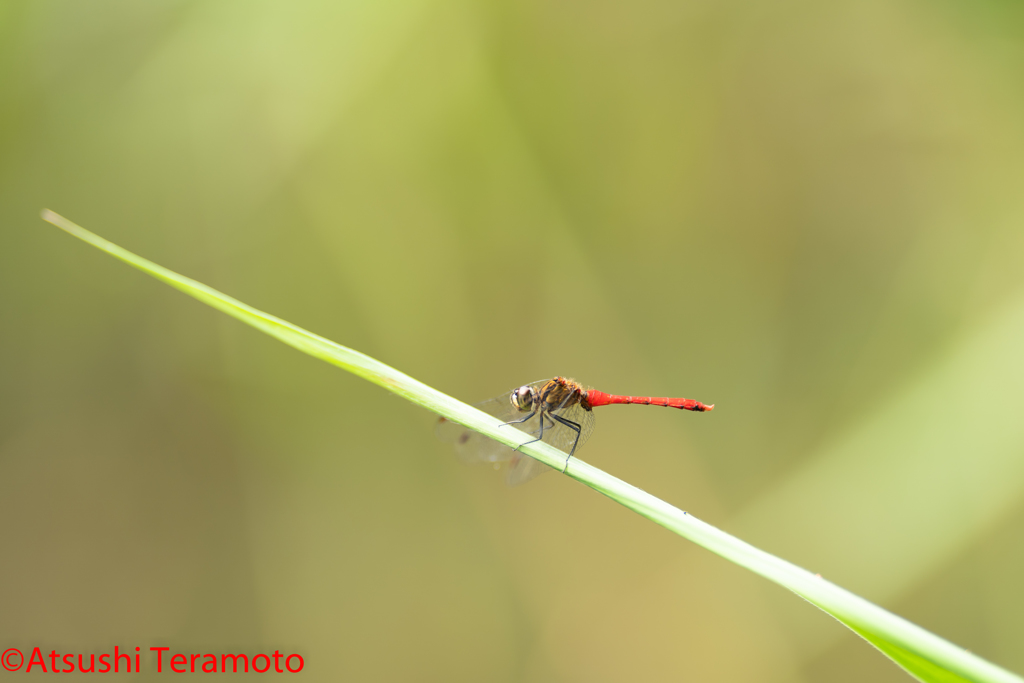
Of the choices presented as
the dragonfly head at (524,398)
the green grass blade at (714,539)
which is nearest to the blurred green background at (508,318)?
the dragonfly head at (524,398)

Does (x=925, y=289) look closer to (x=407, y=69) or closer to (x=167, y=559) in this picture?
(x=407, y=69)

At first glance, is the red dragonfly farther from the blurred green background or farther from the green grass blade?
the blurred green background

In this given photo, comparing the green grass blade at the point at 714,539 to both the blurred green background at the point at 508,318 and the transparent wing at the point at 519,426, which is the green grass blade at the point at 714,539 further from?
the blurred green background at the point at 508,318

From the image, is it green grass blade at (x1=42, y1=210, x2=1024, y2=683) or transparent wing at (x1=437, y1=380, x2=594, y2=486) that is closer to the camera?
green grass blade at (x1=42, y1=210, x2=1024, y2=683)

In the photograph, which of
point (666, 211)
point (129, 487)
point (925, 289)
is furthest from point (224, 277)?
point (925, 289)

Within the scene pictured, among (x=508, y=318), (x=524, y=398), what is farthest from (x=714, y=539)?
(x=508, y=318)

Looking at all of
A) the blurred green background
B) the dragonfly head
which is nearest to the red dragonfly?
the dragonfly head

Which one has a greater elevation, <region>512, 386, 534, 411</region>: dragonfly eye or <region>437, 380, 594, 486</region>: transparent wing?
<region>512, 386, 534, 411</region>: dragonfly eye
